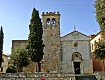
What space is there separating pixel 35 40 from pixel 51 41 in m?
7.12

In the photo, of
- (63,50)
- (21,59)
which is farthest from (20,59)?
(63,50)

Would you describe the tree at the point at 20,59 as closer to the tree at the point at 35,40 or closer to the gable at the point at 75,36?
the tree at the point at 35,40

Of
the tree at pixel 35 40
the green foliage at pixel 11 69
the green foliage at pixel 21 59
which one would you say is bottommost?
the green foliage at pixel 11 69

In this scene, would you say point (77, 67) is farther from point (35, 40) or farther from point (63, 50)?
point (35, 40)

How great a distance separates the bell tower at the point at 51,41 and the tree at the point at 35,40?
158 inches

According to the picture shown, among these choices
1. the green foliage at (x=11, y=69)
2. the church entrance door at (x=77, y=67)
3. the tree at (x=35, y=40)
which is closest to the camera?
the green foliage at (x=11, y=69)

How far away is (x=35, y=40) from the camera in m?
39.7

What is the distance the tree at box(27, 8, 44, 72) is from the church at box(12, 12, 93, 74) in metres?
4.72

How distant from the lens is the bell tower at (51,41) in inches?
1759

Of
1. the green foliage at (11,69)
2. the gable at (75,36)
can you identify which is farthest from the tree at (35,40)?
the gable at (75,36)

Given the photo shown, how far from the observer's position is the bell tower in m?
44.7

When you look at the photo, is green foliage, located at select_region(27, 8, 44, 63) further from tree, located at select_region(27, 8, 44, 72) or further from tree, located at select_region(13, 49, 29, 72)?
tree, located at select_region(13, 49, 29, 72)

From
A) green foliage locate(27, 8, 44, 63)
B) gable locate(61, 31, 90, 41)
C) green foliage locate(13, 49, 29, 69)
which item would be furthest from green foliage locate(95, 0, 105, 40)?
gable locate(61, 31, 90, 41)

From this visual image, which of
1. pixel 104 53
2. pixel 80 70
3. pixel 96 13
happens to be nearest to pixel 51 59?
pixel 80 70
